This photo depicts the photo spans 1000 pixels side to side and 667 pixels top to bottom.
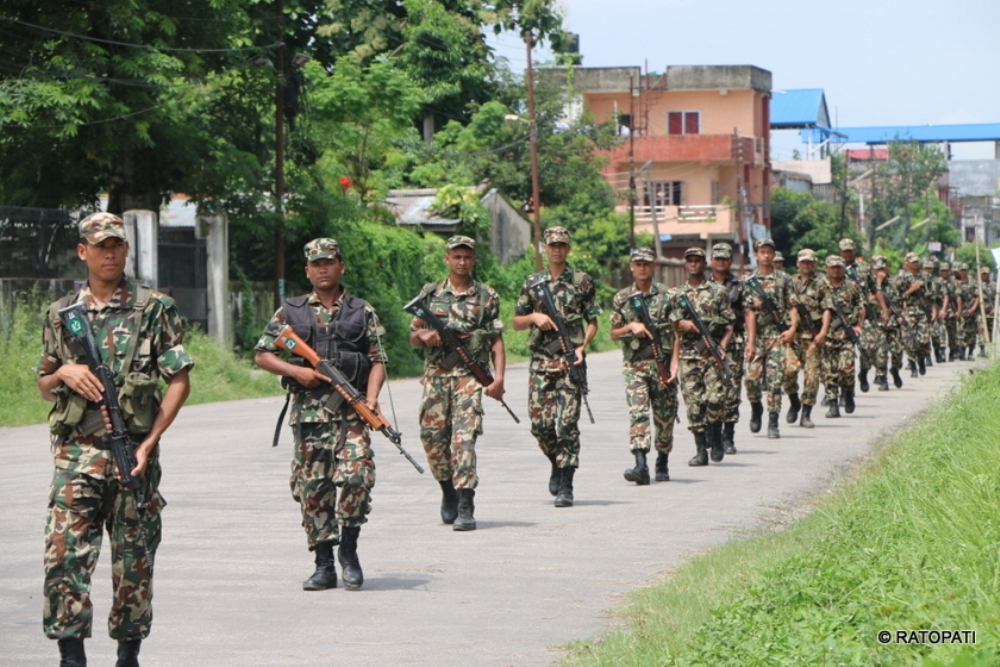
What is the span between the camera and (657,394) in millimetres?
12664

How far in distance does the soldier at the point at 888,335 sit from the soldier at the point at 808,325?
5284mm

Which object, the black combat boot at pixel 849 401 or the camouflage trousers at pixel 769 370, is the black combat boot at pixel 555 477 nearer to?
the camouflage trousers at pixel 769 370

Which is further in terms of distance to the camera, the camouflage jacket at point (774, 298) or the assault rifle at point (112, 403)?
the camouflage jacket at point (774, 298)

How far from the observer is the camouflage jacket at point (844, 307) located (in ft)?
59.2

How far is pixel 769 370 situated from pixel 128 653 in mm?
11864

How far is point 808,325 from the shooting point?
18.0 metres

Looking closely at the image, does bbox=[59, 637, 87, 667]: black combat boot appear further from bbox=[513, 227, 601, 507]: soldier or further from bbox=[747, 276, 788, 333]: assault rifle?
bbox=[747, 276, 788, 333]: assault rifle

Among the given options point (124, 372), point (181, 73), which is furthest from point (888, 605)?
point (181, 73)

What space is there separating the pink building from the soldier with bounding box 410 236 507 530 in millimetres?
56122

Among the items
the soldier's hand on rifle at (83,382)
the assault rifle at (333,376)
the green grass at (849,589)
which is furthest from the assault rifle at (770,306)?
the soldier's hand on rifle at (83,382)

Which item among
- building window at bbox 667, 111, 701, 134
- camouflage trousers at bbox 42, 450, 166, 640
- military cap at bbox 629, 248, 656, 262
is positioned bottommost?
camouflage trousers at bbox 42, 450, 166, 640

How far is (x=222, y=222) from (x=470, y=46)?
2868 cm

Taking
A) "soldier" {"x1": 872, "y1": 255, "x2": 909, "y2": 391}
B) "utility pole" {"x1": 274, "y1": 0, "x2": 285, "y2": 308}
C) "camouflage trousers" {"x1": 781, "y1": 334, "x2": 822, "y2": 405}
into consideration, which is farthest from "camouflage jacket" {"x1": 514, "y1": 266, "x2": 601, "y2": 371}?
Result: "utility pole" {"x1": 274, "y1": 0, "x2": 285, "y2": 308}

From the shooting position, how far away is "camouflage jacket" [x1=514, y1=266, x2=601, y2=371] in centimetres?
1150
